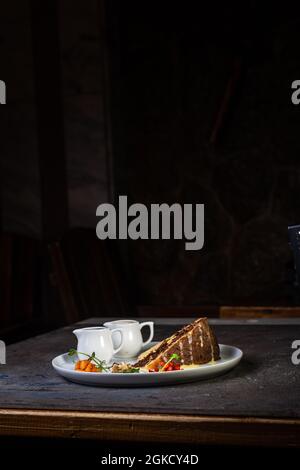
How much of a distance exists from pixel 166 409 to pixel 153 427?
44mm

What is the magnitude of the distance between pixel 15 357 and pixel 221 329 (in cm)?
75

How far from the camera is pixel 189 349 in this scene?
5.06 feet

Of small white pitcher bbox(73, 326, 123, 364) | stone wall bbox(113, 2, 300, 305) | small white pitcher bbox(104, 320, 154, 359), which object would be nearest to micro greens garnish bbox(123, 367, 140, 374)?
small white pitcher bbox(73, 326, 123, 364)

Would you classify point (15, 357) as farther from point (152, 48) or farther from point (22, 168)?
point (152, 48)

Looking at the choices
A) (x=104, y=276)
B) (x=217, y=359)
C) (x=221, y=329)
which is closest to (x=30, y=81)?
(x=104, y=276)

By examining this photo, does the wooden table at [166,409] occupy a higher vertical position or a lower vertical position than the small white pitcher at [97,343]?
lower

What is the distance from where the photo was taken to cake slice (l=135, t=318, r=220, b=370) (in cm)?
153

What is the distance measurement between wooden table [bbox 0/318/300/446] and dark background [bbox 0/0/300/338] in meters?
Answer: 2.74

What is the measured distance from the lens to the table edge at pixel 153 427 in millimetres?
1180

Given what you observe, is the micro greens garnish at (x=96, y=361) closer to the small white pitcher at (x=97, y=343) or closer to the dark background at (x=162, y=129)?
the small white pitcher at (x=97, y=343)

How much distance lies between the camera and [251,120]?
14.6 feet

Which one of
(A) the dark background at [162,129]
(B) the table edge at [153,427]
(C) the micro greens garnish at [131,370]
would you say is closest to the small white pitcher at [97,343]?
(C) the micro greens garnish at [131,370]

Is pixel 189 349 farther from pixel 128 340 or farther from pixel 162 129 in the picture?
pixel 162 129

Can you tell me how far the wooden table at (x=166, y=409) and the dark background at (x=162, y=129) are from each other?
8.98 ft
